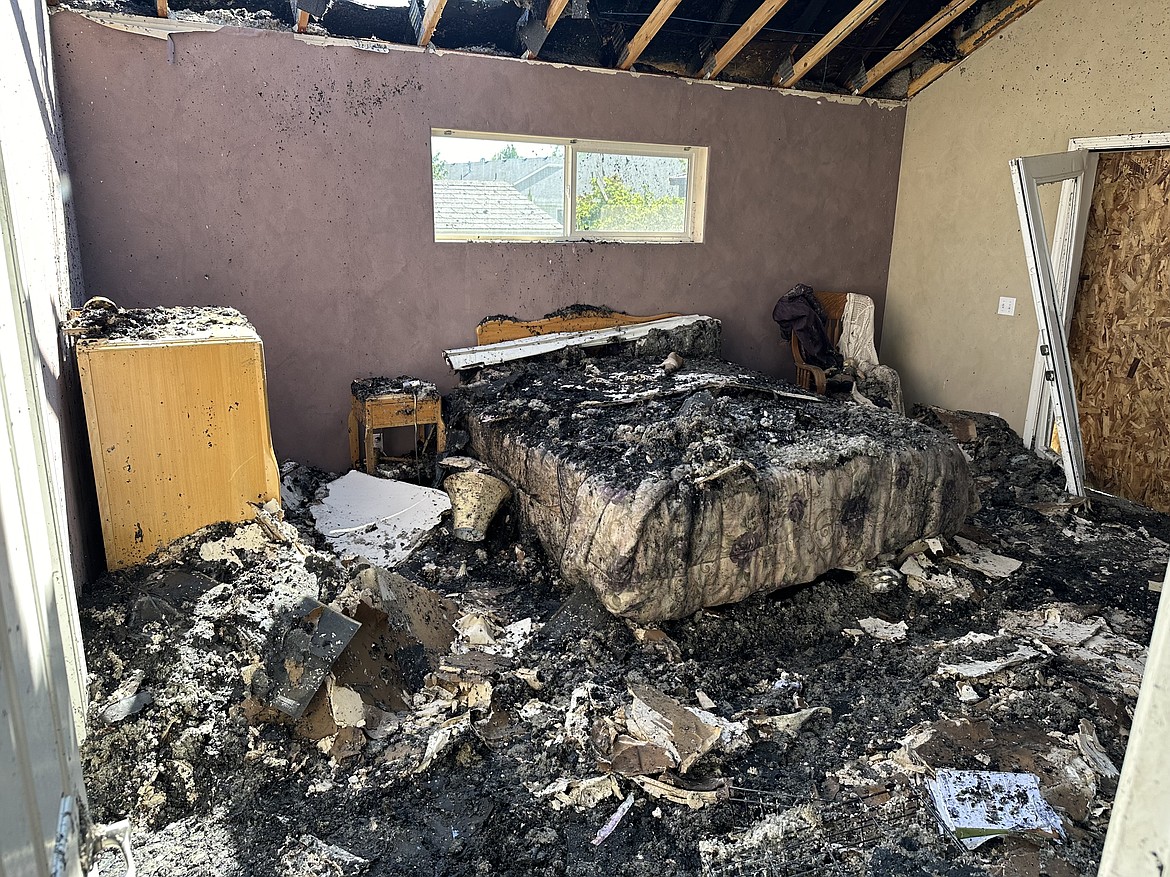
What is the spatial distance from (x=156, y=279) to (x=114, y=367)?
69.3 inches

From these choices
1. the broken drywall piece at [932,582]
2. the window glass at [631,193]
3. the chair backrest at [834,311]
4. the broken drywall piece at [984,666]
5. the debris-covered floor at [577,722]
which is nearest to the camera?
the debris-covered floor at [577,722]

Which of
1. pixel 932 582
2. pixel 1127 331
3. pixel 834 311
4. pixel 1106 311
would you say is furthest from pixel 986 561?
pixel 834 311

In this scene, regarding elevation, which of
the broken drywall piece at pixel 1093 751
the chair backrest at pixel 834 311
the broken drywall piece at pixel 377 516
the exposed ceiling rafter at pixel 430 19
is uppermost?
the exposed ceiling rafter at pixel 430 19

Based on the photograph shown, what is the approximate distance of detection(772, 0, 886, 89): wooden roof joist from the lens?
4.73 m

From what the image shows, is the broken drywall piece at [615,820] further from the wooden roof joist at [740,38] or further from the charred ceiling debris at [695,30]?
the wooden roof joist at [740,38]

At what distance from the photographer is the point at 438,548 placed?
394cm

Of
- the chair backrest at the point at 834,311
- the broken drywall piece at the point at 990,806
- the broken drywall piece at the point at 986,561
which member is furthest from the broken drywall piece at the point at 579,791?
the chair backrest at the point at 834,311

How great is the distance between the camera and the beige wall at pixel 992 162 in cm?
472

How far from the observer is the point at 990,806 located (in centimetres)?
227

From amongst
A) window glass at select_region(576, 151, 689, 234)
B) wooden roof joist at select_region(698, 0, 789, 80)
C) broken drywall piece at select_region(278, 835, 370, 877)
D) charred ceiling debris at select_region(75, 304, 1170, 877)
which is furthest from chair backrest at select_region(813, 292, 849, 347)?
broken drywall piece at select_region(278, 835, 370, 877)

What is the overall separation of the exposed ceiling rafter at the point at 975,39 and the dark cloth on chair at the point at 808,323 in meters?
1.93

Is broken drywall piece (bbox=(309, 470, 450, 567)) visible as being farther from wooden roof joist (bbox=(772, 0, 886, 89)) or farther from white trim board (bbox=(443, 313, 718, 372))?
wooden roof joist (bbox=(772, 0, 886, 89))

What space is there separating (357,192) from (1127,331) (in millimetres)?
5122

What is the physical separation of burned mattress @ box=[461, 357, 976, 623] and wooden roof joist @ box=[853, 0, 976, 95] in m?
2.92
